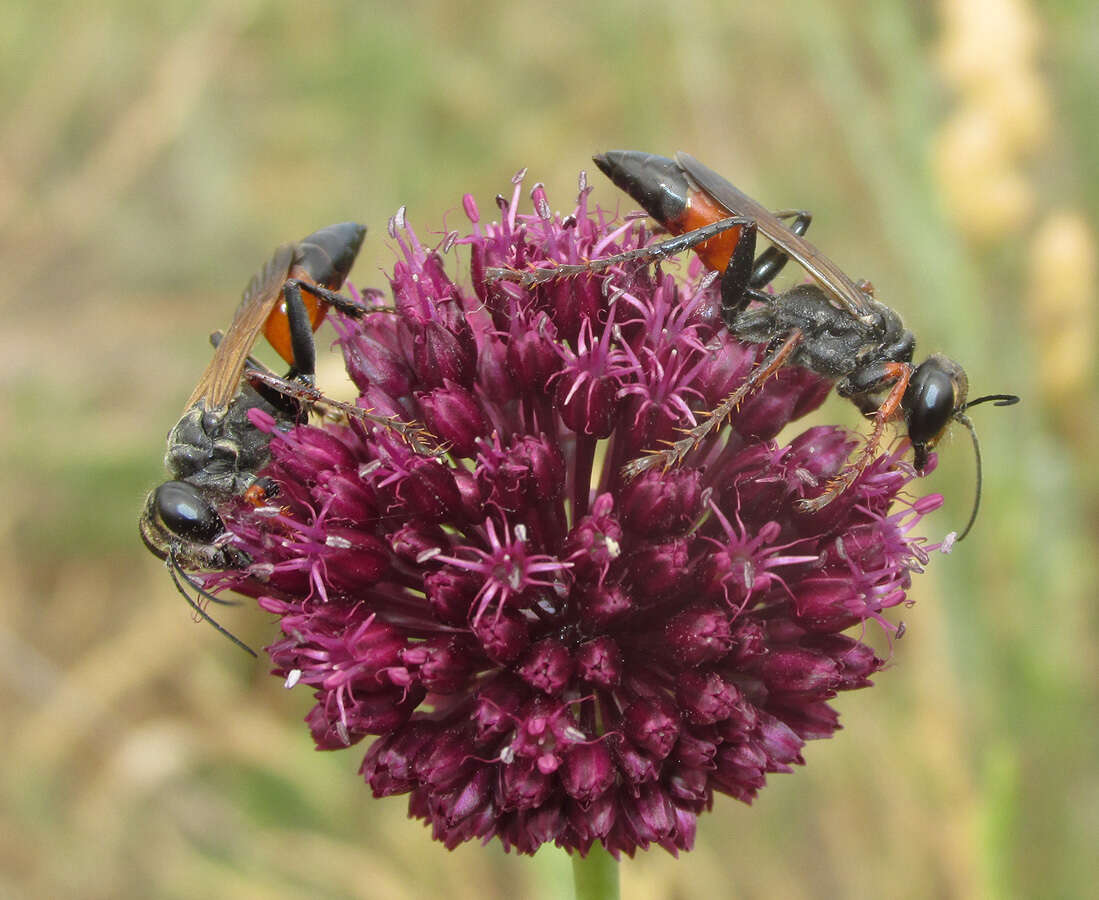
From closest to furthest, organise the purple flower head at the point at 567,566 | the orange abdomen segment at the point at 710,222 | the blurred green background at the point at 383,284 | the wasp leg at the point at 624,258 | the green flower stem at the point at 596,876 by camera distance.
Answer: the purple flower head at the point at 567,566 < the green flower stem at the point at 596,876 < the wasp leg at the point at 624,258 < the orange abdomen segment at the point at 710,222 < the blurred green background at the point at 383,284

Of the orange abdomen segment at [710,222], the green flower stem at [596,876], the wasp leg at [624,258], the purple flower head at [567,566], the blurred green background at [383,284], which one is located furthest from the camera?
the blurred green background at [383,284]

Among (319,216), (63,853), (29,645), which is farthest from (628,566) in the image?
(319,216)

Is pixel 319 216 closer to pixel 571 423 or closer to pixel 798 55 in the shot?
pixel 798 55

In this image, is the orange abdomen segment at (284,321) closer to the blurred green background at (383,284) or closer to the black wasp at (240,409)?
the black wasp at (240,409)

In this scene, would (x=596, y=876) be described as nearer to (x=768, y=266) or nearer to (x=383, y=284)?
(x=768, y=266)

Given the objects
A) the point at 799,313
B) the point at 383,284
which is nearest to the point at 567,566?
the point at 799,313

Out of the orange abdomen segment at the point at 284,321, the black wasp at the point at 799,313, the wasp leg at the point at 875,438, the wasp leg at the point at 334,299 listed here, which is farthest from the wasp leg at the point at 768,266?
the orange abdomen segment at the point at 284,321

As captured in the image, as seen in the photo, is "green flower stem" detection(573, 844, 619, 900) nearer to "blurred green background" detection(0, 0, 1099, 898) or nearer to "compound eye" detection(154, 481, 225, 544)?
"blurred green background" detection(0, 0, 1099, 898)

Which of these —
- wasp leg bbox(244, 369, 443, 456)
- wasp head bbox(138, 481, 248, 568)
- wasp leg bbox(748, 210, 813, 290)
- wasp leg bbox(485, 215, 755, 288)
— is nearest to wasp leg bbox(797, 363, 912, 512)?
wasp leg bbox(748, 210, 813, 290)
